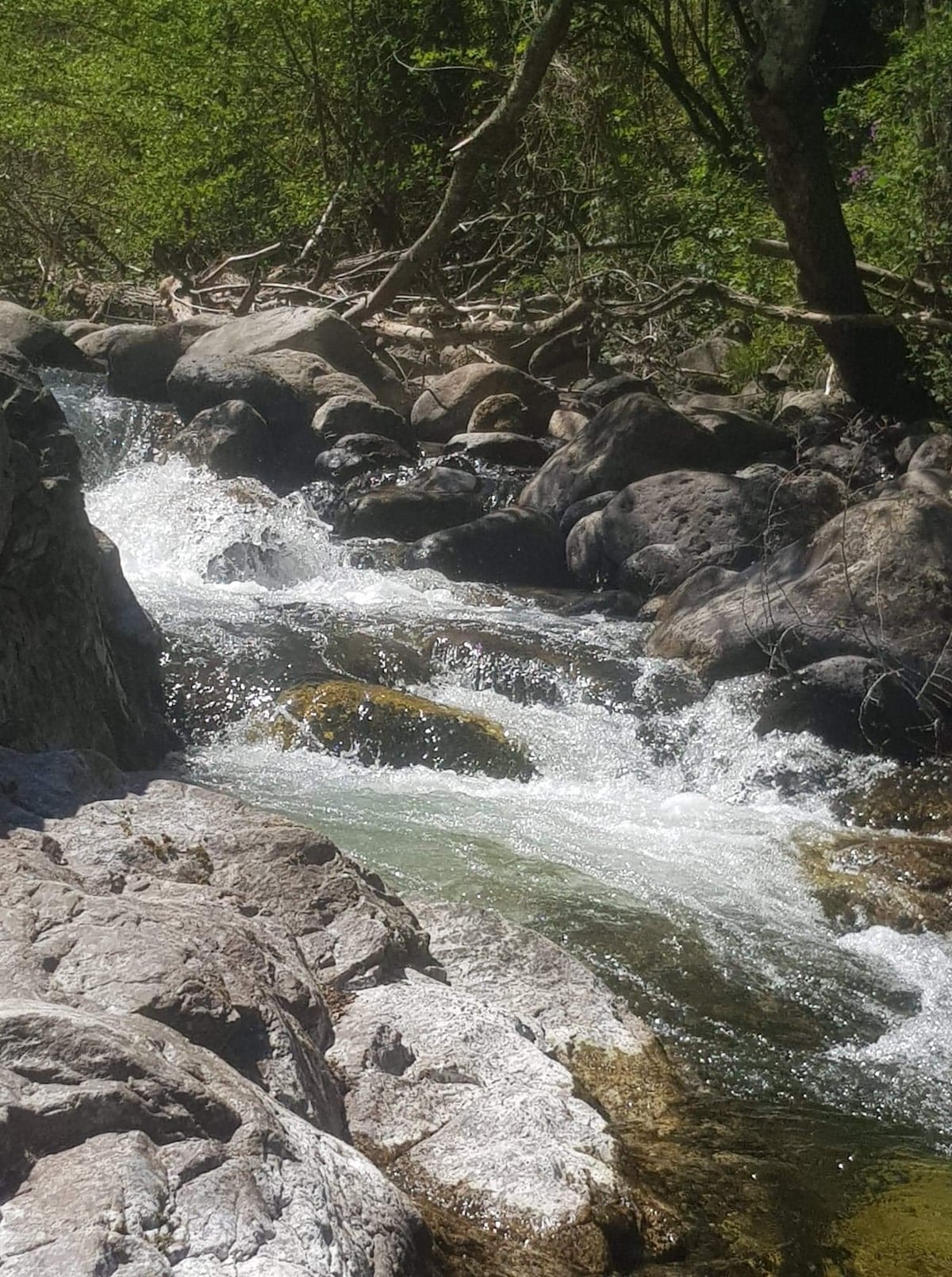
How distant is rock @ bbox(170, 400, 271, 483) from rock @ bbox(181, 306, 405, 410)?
126cm

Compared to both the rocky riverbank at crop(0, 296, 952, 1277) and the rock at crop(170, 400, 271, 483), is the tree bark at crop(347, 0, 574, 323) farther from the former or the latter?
the rocky riverbank at crop(0, 296, 952, 1277)

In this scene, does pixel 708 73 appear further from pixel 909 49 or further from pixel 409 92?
pixel 409 92

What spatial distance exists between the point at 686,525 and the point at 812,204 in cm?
248

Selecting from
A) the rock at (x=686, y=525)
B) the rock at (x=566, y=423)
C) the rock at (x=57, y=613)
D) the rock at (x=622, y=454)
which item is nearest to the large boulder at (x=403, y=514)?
the rock at (x=622, y=454)

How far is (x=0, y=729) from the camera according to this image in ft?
15.0

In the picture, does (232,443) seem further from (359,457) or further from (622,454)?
(622,454)

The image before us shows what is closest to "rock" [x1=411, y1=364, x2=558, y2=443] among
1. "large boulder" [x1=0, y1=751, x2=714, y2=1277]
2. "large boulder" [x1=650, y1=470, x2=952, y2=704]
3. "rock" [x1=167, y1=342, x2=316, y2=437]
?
"rock" [x1=167, y1=342, x2=316, y2=437]

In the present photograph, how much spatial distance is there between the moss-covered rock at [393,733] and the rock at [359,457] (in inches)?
216

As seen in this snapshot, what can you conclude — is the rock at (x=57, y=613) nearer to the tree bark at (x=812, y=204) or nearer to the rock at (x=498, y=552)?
the rock at (x=498, y=552)

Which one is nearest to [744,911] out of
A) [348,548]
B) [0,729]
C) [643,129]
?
[0,729]

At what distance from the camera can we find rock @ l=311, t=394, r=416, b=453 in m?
12.9

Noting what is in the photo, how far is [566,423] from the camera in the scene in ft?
44.9

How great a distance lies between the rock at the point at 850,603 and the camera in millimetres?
7586

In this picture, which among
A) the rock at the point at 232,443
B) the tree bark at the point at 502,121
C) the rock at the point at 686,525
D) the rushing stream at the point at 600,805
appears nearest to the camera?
the rushing stream at the point at 600,805
